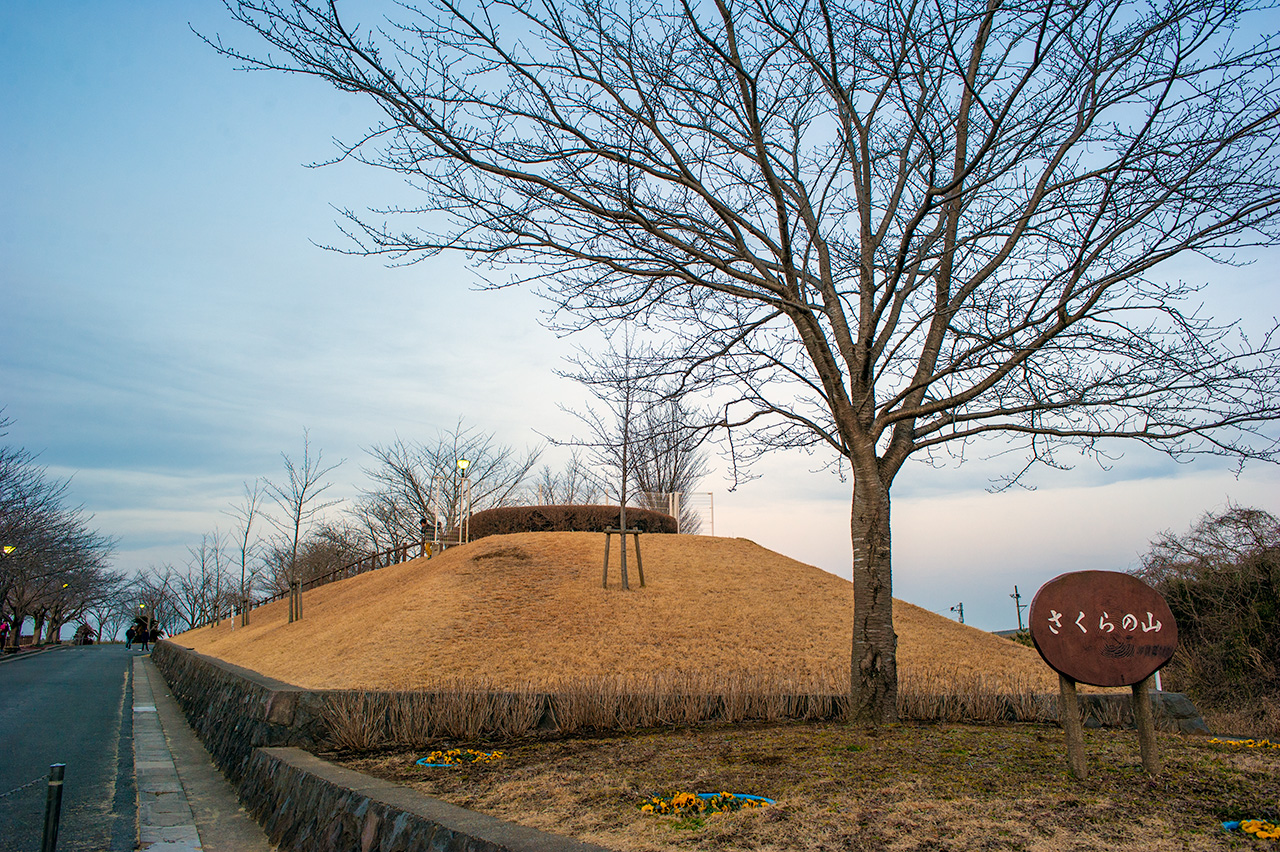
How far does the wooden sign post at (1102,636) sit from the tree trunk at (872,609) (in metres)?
2.16

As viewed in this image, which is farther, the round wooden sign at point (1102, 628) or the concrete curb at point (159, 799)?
the concrete curb at point (159, 799)

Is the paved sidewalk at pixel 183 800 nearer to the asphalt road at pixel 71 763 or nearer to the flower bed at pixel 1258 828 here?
the asphalt road at pixel 71 763

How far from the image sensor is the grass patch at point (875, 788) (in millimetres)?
3229

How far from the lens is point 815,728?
653 cm

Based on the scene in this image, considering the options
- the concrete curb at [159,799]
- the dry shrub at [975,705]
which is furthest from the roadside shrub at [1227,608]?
the concrete curb at [159,799]

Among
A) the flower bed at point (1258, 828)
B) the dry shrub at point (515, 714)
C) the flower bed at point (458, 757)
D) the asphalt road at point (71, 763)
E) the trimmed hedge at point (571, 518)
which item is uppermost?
the trimmed hedge at point (571, 518)

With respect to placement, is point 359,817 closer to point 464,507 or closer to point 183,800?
point 183,800

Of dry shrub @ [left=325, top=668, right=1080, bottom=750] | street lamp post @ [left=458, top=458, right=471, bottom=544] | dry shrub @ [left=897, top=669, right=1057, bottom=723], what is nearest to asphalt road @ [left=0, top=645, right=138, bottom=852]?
dry shrub @ [left=325, top=668, right=1080, bottom=750]

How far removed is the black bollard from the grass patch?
1.74m

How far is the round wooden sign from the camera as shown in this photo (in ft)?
14.3

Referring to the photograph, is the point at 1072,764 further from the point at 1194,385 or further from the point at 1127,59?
the point at 1127,59

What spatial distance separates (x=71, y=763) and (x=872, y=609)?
8989 millimetres

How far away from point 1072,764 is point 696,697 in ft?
12.0

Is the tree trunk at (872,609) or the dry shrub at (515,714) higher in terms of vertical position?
the tree trunk at (872,609)
